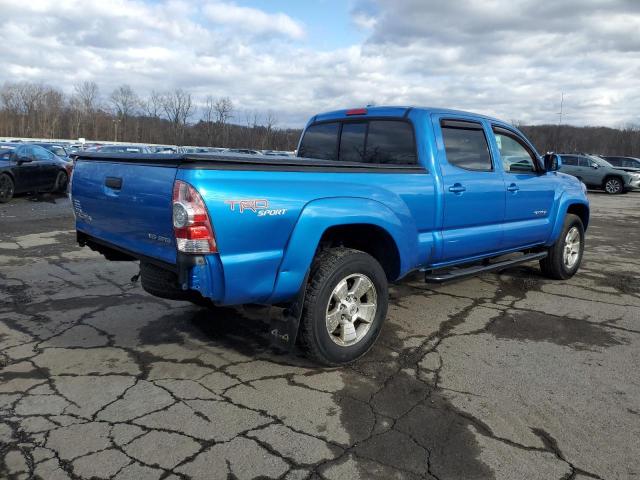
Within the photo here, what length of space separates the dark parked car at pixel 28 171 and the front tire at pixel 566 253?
1224 centimetres

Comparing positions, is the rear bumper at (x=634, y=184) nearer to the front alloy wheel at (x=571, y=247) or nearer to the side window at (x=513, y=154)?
the front alloy wheel at (x=571, y=247)

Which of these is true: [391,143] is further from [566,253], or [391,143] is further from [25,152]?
[25,152]

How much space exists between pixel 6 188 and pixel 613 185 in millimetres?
25163

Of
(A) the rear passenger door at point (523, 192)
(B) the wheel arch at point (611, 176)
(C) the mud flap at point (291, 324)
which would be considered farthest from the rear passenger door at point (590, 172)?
(C) the mud flap at point (291, 324)

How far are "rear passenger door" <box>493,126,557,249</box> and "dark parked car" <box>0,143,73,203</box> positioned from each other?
1201 centimetres

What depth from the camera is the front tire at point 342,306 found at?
11.7ft

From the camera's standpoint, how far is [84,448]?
9.05 feet

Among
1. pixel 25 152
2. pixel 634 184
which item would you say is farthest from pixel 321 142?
pixel 634 184

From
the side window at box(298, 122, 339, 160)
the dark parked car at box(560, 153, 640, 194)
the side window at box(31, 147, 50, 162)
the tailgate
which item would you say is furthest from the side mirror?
the dark parked car at box(560, 153, 640, 194)

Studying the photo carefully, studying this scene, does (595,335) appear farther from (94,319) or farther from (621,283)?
(94,319)

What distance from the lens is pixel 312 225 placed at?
347 cm

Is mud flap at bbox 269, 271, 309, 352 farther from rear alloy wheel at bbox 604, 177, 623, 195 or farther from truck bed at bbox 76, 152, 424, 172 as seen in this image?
rear alloy wheel at bbox 604, 177, 623, 195

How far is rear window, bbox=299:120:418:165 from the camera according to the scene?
4.75m

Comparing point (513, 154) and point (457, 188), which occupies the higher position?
point (513, 154)
